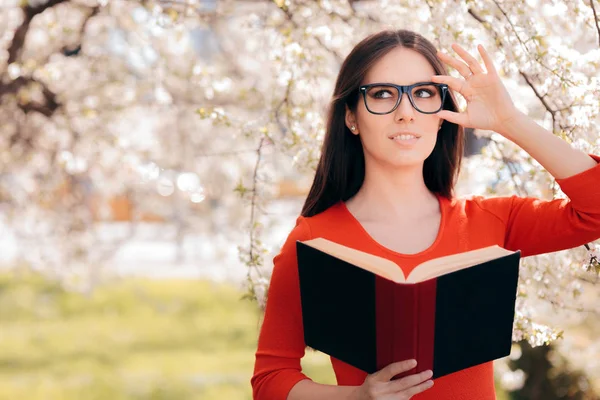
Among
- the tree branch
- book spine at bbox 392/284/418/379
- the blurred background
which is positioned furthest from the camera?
the tree branch

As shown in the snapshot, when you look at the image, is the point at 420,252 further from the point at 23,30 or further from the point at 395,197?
the point at 23,30

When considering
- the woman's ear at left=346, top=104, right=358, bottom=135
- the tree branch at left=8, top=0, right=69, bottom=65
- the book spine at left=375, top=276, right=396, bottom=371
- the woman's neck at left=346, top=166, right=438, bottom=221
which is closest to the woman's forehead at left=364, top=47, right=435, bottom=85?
the woman's ear at left=346, top=104, right=358, bottom=135

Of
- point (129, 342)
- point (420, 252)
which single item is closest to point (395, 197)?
point (420, 252)

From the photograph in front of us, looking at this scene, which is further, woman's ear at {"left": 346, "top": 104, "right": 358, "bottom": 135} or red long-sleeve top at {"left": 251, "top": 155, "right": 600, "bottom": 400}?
woman's ear at {"left": 346, "top": 104, "right": 358, "bottom": 135}

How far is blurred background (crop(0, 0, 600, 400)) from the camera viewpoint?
273 centimetres

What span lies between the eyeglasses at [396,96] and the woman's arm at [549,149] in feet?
0.58

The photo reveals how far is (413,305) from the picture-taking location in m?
1.57

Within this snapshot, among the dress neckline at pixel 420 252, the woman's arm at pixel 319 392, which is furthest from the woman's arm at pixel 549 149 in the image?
the woman's arm at pixel 319 392

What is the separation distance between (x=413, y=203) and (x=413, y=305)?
1.78ft

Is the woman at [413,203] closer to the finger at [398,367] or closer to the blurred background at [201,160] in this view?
the finger at [398,367]

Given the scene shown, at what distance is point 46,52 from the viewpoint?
4918 millimetres

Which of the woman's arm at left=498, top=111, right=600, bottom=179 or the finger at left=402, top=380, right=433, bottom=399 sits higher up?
the woman's arm at left=498, top=111, right=600, bottom=179

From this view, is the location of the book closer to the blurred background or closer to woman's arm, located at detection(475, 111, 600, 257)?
woman's arm, located at detection(475, 111, 600, 257)

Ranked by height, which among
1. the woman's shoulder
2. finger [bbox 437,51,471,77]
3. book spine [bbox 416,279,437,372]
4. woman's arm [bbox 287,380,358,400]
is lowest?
woman's arm [bbox 287,380,358,400]
